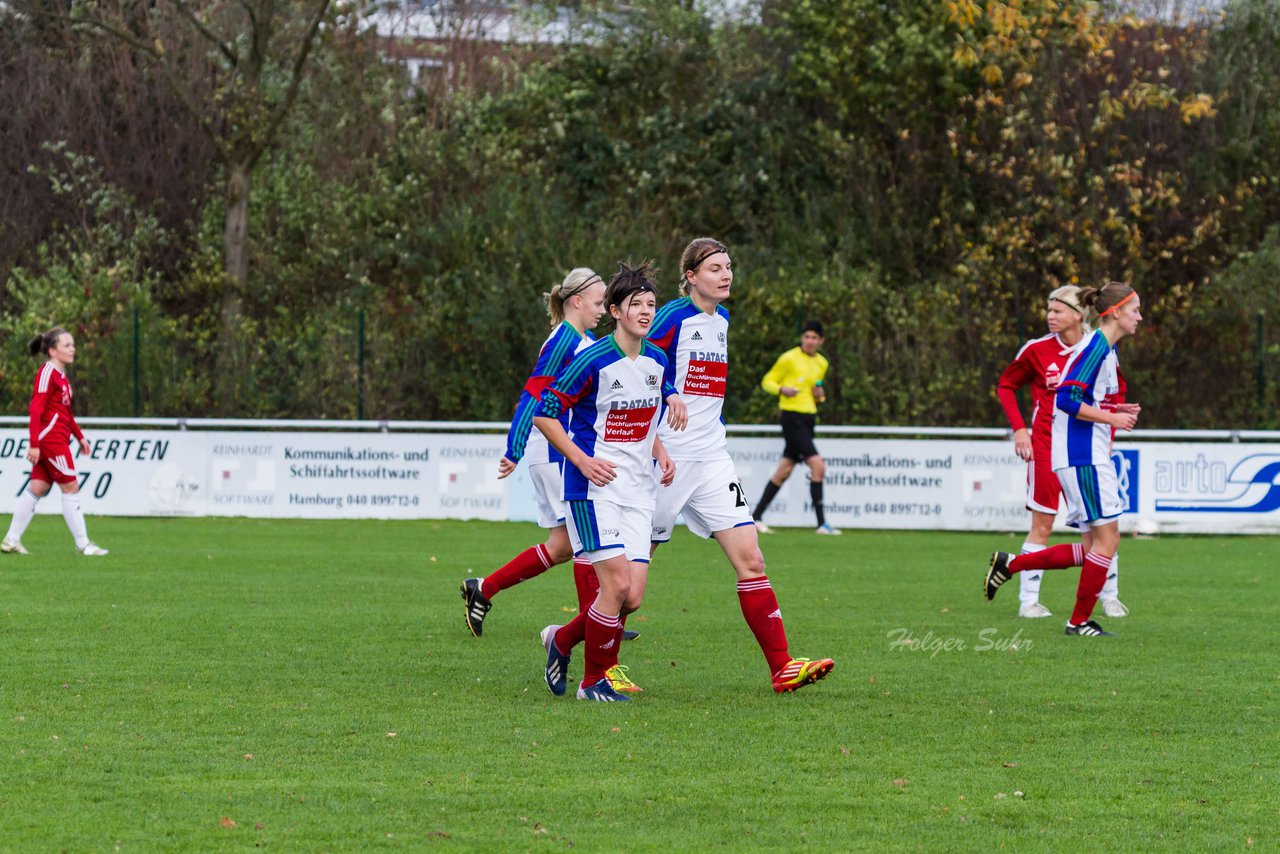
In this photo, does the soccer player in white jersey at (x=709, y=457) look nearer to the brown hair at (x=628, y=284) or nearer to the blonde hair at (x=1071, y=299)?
the brown hair at (x=628, y=284)

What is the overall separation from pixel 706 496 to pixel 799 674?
0.90 meters

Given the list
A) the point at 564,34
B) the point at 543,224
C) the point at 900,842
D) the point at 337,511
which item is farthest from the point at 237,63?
the point at 900,842

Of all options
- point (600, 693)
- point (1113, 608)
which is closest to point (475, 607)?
point (600, 693)

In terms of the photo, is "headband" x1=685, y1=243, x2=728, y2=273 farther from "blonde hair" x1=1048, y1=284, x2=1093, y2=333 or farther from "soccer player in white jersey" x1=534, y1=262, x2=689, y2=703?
"blonde hair" x1=1048, y1=284, x2=1093, y2=333

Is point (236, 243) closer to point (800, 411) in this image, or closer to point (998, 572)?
point (800, 411)

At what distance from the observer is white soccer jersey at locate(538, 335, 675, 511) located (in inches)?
293

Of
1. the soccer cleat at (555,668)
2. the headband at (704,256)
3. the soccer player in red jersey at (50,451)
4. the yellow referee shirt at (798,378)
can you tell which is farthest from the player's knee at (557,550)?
the yellow referee shirt at (798,378)

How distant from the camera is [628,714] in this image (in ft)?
23.9

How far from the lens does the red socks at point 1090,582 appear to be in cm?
1016

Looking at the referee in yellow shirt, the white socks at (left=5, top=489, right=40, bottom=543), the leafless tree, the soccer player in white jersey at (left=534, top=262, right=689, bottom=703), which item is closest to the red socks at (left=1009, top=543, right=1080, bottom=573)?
the soccer player in white jersey at (left=534, top=262, right=689, bottom=703)

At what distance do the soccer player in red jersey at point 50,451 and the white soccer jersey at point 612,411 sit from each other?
8124 millimetres

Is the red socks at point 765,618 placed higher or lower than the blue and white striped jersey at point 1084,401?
lower

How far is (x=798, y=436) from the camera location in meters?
18.3

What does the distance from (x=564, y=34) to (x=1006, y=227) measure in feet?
35.3
